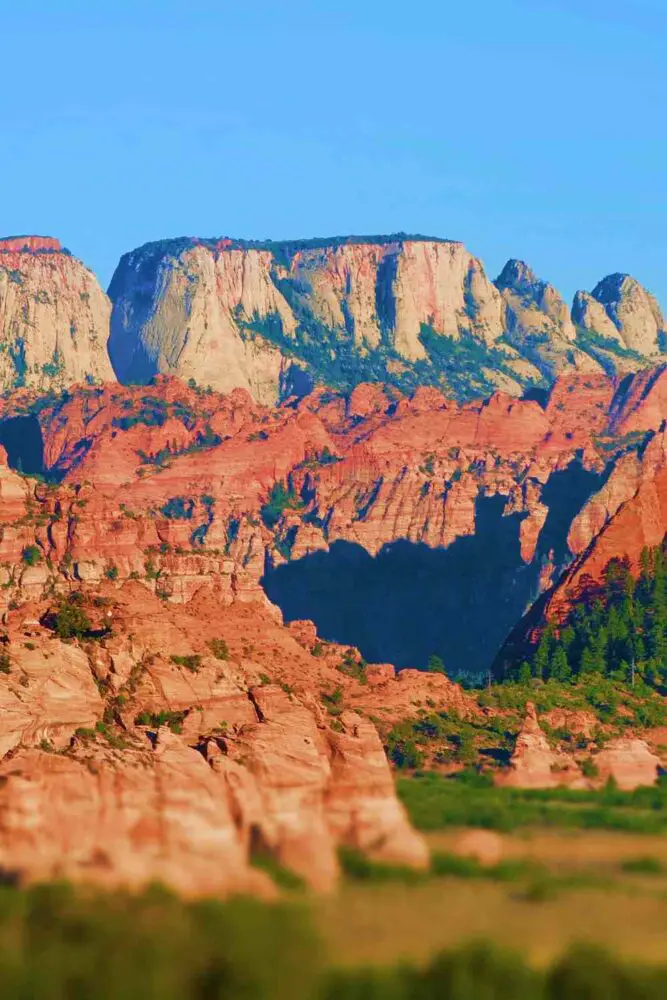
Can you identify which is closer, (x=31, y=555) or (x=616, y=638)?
(x=616, y=638)

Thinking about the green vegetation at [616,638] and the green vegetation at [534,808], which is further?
the green vegetation at [616,638]

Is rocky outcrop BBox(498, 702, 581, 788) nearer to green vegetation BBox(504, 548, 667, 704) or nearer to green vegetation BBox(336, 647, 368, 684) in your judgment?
green vegetation BBox(336, 647, 368, 684)

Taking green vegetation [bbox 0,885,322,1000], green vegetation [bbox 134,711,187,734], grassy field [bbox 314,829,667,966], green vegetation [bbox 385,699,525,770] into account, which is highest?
grassy field [bbox 314,829,667,966]

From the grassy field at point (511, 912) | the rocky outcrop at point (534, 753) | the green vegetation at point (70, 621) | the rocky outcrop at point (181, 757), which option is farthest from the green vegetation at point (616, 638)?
the grassy field at point (511, 912)

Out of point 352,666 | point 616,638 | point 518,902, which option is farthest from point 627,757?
point 518,902

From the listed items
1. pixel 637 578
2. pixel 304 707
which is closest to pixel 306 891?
pixel 304 707

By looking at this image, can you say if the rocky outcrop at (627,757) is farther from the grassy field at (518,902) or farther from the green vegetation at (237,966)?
the green vegetation at (237,966)

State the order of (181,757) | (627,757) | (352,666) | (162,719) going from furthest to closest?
(352,666) → (162,719) → (627,757) → (181,757)

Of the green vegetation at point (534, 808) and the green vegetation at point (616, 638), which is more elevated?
the green vegetation at point (534, 808)

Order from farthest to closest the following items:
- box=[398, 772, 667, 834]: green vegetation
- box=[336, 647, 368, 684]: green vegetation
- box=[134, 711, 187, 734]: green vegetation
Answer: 1. box=[336, 647, 368, 684]: green vegetation
2. box=[134, 711, 187, 734]: green vegetation
3. box=[398, 772, 667, 834]: green vegetation

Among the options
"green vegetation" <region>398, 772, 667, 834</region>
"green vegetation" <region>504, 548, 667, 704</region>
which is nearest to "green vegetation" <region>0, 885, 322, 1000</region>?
"green vegetation" <region>398, 772, 667, 834</region>

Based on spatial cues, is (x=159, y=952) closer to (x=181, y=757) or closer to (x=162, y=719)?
(x=181, y=757)
